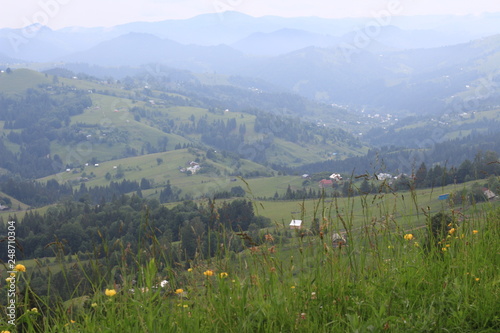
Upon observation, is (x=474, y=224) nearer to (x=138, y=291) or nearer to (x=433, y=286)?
(x=433, y=286)

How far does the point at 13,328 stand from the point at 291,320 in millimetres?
2220

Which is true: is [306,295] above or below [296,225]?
below

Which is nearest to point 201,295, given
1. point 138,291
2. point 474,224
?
point 138,291

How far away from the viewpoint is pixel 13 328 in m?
3.43

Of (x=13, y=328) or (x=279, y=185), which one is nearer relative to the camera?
(x=13, y=328)

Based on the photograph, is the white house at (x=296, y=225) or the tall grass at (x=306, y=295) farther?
the white house at (x=296, y=225)

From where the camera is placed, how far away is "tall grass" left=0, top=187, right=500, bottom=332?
133 inches

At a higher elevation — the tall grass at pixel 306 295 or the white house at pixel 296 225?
the white house at pixel 296 225

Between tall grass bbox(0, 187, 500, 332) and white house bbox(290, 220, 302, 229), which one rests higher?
white house bbox(290, 220, 302, 229)

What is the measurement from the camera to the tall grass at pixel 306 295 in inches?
133

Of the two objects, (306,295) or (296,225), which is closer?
(306,295)

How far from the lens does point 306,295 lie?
3.88 metres

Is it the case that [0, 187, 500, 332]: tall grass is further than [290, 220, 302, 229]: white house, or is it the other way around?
[290, 220, 302, 229]: white house

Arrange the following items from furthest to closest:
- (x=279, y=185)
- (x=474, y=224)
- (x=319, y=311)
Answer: (x=279, y=185)
(x=474, y=224)
(x=319, y=311)
